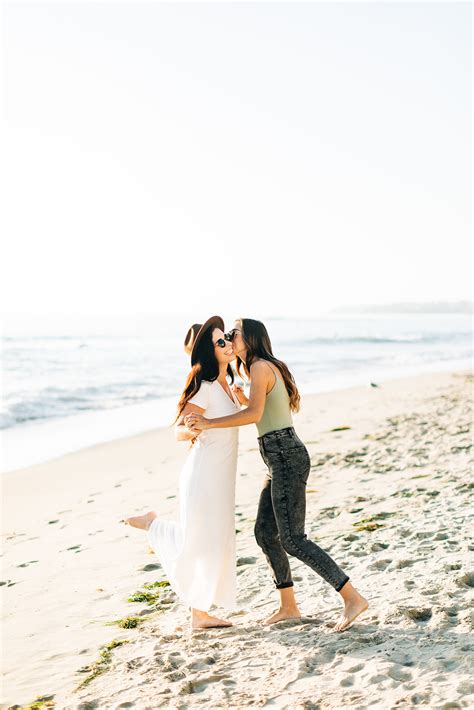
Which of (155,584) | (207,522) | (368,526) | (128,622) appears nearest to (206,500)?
(207,522)

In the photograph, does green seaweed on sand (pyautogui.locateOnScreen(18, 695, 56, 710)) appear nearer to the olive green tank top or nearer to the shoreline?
the olive green tank top

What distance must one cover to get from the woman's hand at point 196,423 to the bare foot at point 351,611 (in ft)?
4.62

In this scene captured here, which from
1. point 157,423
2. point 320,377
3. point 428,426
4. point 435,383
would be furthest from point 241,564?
point 320,377

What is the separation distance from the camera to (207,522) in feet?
15.7

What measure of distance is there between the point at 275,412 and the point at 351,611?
4.31 ft

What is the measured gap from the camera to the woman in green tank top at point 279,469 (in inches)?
179

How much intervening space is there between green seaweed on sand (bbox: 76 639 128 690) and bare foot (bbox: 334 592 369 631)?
1471 millimetres

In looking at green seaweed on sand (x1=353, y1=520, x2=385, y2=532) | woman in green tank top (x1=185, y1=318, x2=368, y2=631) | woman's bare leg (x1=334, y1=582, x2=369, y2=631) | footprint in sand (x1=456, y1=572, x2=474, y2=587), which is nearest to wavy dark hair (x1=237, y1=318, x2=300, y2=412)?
woman in green tank top (x1=185, y1=318, x2=368, y2=631)

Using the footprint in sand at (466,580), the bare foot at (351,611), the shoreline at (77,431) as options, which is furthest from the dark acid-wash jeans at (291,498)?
the shoreline at (77,431)

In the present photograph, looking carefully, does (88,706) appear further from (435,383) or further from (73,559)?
(435,383)

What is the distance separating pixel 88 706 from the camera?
4.05 m

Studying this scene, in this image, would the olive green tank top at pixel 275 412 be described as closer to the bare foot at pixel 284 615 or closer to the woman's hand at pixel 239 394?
the woman's hand at pixel 239 394

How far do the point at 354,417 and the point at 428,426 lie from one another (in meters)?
2.76

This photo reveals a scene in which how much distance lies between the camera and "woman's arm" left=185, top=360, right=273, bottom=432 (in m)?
4.52
